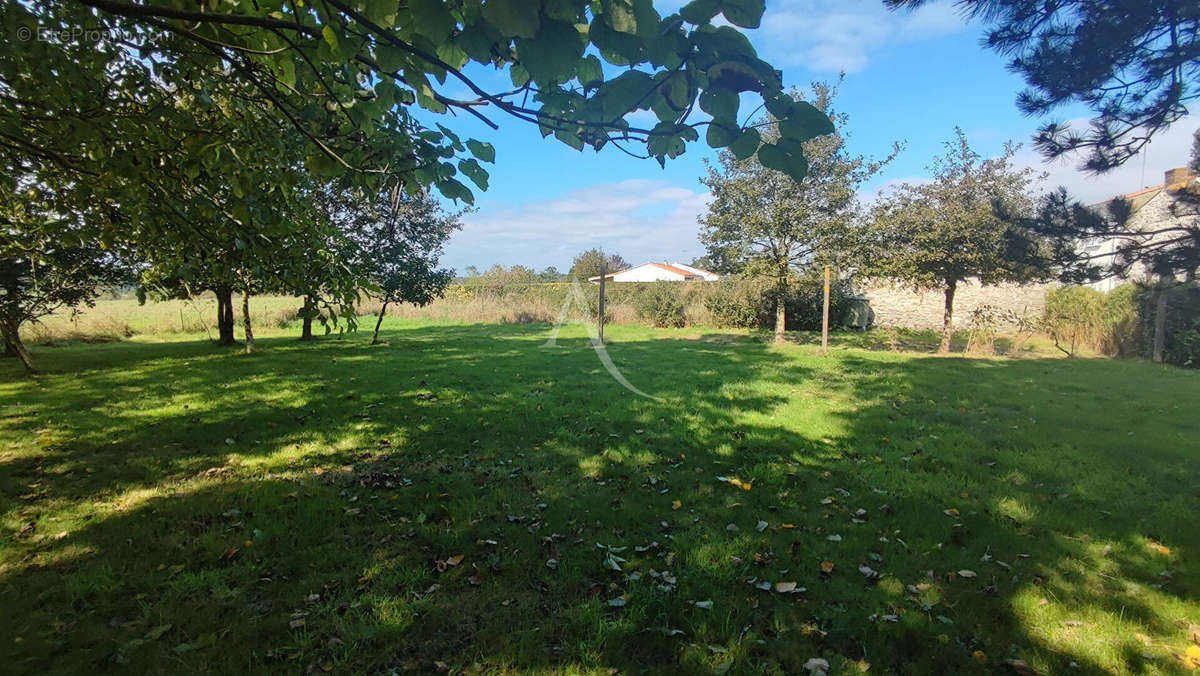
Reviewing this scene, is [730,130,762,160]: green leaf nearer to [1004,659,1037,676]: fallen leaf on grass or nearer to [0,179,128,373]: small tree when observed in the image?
[1004,659,1037,676]: fallen leaf on grass

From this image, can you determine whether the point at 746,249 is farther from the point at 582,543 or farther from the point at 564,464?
the point at 582,543

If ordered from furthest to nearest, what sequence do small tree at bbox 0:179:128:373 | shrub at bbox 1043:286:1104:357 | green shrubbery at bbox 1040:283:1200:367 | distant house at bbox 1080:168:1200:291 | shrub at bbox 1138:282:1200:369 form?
1. shrub at bbox 1043:286:1104:357
2. green shrubbery at bbox 1040:283:1200:367
3. shrub at bbox 1138:282:1200:369
4. small tree at bbox 0:179:128:373
5. distant house at bbox 1080:168:1200:291

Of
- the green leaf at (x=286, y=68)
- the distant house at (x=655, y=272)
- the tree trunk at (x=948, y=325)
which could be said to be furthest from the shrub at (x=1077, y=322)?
the distant house at (x=655, y=272)

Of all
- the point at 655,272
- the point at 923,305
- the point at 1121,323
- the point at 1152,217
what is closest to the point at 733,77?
the point at 1152,217

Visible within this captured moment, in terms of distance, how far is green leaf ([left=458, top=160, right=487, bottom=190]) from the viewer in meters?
2.25

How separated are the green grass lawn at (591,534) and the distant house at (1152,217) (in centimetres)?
184

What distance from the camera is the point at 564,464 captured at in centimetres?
417

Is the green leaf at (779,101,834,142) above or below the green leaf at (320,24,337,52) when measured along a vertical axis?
below

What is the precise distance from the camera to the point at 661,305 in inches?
758

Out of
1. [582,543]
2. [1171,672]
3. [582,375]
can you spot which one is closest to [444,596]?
[582,543]

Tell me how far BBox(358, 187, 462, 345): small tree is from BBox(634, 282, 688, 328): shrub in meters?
8.68

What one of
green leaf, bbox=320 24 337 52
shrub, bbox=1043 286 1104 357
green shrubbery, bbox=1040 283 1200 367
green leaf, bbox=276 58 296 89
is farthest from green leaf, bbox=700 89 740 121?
shrub, bbox=1043 286 1104 357

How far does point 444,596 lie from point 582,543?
2.82ft

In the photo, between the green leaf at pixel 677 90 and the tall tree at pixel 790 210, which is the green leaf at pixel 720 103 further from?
the tall tree at pixel 790 210
